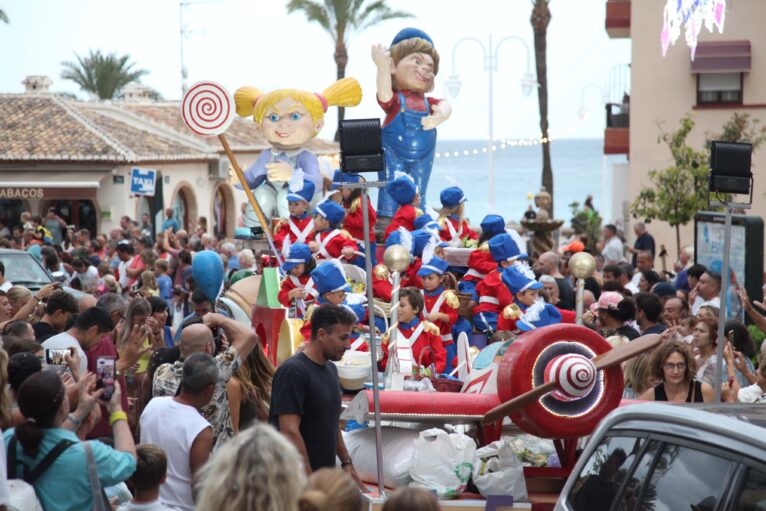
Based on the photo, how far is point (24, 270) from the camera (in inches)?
615

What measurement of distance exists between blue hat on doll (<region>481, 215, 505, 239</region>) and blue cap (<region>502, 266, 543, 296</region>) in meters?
0.84

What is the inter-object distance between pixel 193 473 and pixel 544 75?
30757 millimetres

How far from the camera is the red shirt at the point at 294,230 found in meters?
12.4

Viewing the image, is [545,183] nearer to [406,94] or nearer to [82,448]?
[406,94]

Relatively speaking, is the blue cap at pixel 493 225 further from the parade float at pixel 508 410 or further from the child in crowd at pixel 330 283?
the parade float at pixel 508 410

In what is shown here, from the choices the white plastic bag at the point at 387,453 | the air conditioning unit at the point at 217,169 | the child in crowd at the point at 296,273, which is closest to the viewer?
the white plastic bag at the point at 387,453

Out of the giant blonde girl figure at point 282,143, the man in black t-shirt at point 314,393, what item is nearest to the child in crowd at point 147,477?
the man in black t-shirt at point 314,393

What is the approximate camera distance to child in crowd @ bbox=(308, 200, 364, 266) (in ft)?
39.7

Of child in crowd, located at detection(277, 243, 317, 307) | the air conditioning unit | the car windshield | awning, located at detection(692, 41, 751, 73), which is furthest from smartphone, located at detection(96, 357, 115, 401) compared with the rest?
the air conditioning unit

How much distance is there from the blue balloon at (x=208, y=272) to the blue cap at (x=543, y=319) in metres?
2.86

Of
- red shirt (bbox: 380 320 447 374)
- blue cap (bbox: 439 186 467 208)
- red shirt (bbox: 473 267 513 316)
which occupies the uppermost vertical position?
blue cap (bbox: 439 186 467 208)

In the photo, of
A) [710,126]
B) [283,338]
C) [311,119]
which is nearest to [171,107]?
[710,126]

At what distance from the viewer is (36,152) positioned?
38.5 m

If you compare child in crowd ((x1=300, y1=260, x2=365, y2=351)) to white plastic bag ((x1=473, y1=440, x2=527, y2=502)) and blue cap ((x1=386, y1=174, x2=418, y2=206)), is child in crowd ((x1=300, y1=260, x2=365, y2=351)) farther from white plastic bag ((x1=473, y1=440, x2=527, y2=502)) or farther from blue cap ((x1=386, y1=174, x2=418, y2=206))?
white plastic bag ((x1=473, y1=440, x2=527, y2=502))
